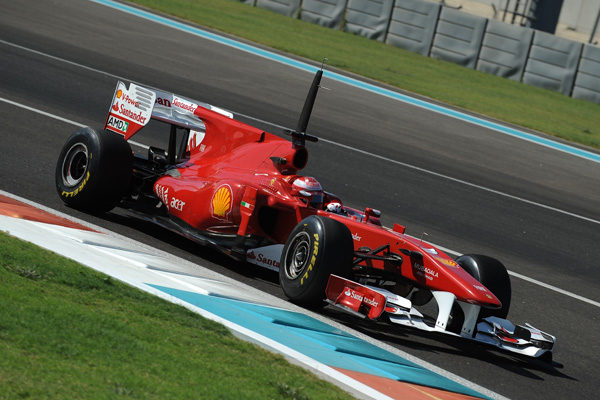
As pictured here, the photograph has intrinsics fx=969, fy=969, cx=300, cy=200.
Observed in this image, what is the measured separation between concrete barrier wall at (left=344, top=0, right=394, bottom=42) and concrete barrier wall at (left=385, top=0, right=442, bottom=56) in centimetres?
26

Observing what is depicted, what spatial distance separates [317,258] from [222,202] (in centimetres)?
143

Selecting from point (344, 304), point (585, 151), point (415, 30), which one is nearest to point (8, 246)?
point (344, 304)

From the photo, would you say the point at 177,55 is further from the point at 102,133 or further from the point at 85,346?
the point at 85,346

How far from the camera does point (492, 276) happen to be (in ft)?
25.5

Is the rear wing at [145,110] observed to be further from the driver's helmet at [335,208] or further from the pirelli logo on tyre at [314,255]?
the pirelli logo on tyre at [314,255]

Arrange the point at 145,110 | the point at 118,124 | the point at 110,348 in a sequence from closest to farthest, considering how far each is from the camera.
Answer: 1. the point at 110,348
2. the point at 145,110
3. the point at 118,124

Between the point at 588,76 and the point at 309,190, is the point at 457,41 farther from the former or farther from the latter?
the point at 309,190

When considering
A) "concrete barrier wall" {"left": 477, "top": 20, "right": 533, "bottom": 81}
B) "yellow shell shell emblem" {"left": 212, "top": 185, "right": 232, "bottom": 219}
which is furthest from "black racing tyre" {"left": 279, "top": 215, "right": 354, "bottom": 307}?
"concrete barrier wall" {"left": 477, "top": 20, "right": 533, "bottom": 81}

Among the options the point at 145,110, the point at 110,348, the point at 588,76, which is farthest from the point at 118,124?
the point at 588,76

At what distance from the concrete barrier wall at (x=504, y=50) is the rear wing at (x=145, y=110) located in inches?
802

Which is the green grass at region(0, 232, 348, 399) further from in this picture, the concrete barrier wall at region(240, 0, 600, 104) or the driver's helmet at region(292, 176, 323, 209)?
the concrete barrier wall at region(240, 0, 600, 104)

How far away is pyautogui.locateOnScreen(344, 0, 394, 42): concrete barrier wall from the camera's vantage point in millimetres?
30094

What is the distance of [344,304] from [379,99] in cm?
1468

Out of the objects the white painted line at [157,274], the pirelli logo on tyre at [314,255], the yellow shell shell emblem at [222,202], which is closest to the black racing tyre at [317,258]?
the pirelli logo on tyre at [314,255]
